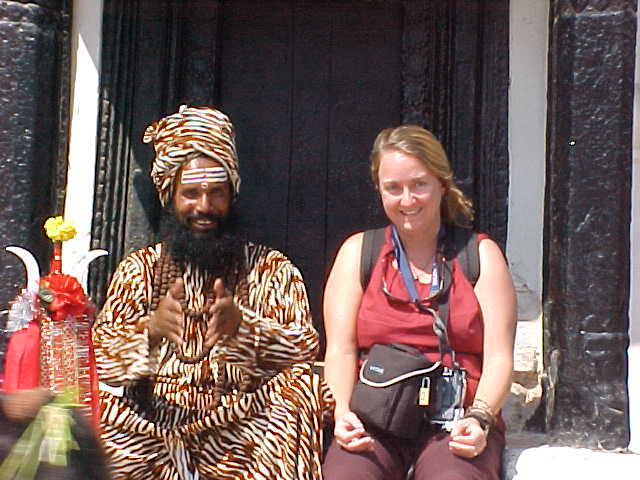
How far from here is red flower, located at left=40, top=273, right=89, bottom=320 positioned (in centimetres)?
332

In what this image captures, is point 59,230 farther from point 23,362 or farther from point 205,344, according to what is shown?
point 205,344

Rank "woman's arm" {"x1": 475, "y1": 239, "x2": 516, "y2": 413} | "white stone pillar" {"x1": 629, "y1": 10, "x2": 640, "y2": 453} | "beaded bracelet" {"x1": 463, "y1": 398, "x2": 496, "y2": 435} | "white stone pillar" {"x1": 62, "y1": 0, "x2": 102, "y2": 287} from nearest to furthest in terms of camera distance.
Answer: "beaded bracelet" {"x1": 463, "y1": 398, "x2": 496, "y2": 435}
"woman's arm" {"x1": 475, "y1": 239, "x2": 516, "y2": 413}
"white stone pillar" {"x1": 629, "y1": 10, "x2": 640, "y2": 453}
"white stone pillar" {"x1": 62, "y1": 0, "x2": 102, "y2": 287}

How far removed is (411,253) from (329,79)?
130 centimetres

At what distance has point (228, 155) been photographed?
3.80 metres

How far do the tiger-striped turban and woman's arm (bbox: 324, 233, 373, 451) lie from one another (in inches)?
19.3

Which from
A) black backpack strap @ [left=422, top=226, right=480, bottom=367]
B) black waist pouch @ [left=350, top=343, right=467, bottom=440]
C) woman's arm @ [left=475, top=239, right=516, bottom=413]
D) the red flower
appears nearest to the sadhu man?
black waist pouch @ [left=350, top=343, right=467, bottom=440]

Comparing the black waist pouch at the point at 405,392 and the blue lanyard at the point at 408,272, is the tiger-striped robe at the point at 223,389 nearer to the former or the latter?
the black waist pouch at the point at 405,392

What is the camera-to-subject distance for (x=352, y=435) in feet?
11.2

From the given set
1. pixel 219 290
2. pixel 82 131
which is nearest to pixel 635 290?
pixel 219 290

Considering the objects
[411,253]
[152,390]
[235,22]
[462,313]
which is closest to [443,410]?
[462,313]

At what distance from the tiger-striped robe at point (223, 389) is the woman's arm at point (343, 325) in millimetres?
62

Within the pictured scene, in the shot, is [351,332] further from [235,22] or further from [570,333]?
[235,22]

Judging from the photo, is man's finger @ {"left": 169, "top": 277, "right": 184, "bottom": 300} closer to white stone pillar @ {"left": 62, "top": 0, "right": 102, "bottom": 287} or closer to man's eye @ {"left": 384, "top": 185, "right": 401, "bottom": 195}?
man's eye @ {"left": 384, "top": 185, "right": 401, "bottom": 195}

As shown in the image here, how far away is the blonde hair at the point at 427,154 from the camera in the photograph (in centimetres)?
355
